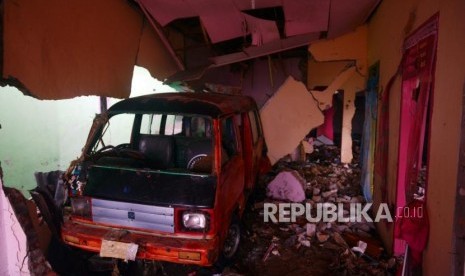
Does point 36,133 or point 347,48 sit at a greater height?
point 347,48

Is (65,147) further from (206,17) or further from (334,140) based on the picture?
(334,140)

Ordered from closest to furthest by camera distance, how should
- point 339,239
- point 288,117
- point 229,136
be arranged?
point 229,136
point 339,239
point 288,117

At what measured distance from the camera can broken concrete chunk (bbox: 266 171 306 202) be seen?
590 cm

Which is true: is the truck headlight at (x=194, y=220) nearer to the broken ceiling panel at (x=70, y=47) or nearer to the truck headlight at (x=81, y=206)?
the truck headlight at (x=81, y=206)

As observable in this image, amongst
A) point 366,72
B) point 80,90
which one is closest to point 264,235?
point 80,90

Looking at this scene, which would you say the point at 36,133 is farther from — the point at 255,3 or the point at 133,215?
the point at 255,3

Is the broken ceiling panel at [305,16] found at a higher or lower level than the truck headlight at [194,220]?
higher

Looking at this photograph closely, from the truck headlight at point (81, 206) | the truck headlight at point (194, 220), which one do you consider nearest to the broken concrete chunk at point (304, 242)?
the truck headlight at point (194, 220)

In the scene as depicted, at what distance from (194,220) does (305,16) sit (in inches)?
164

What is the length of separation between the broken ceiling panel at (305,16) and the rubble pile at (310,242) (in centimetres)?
287

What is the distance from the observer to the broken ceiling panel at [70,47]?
9.95 ft

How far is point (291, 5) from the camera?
4863 millimetres

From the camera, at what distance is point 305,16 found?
5.35 m

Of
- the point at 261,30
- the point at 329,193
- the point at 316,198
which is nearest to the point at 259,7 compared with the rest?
the point at 261,30
